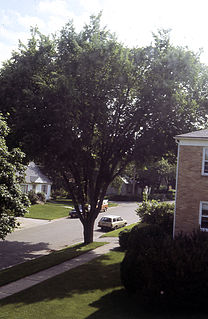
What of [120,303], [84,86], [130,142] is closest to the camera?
[120,303]

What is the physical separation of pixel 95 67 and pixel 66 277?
14365mm

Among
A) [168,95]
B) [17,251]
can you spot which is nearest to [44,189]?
[17,251]

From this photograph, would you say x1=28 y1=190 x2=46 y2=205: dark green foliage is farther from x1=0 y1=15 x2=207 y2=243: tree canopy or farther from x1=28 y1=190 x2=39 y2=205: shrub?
x1=0 y1=15 x2=207 y2=243: tree canopy

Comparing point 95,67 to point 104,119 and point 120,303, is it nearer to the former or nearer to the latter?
point 104,119

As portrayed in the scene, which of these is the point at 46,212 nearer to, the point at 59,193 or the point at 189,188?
the point at 59,193

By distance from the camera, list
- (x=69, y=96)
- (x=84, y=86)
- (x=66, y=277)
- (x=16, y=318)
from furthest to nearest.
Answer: (x=84, y=86) < (x=69, y=96) < (x=66, y=277) < (x=16, y=318)

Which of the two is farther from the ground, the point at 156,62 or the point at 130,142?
the point at 156,62

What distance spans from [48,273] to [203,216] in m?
8.61

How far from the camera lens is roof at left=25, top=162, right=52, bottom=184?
55769mm

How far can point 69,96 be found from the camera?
22141mm

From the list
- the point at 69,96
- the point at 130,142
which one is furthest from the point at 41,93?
the point at 130,142

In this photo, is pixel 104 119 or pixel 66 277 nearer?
pixel 66 277

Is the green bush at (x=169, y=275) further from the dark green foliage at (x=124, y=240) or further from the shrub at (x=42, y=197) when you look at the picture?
the shrub at (x=42, y=197)

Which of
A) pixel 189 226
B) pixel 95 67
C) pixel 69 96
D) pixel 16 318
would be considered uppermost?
pixel 95 67
